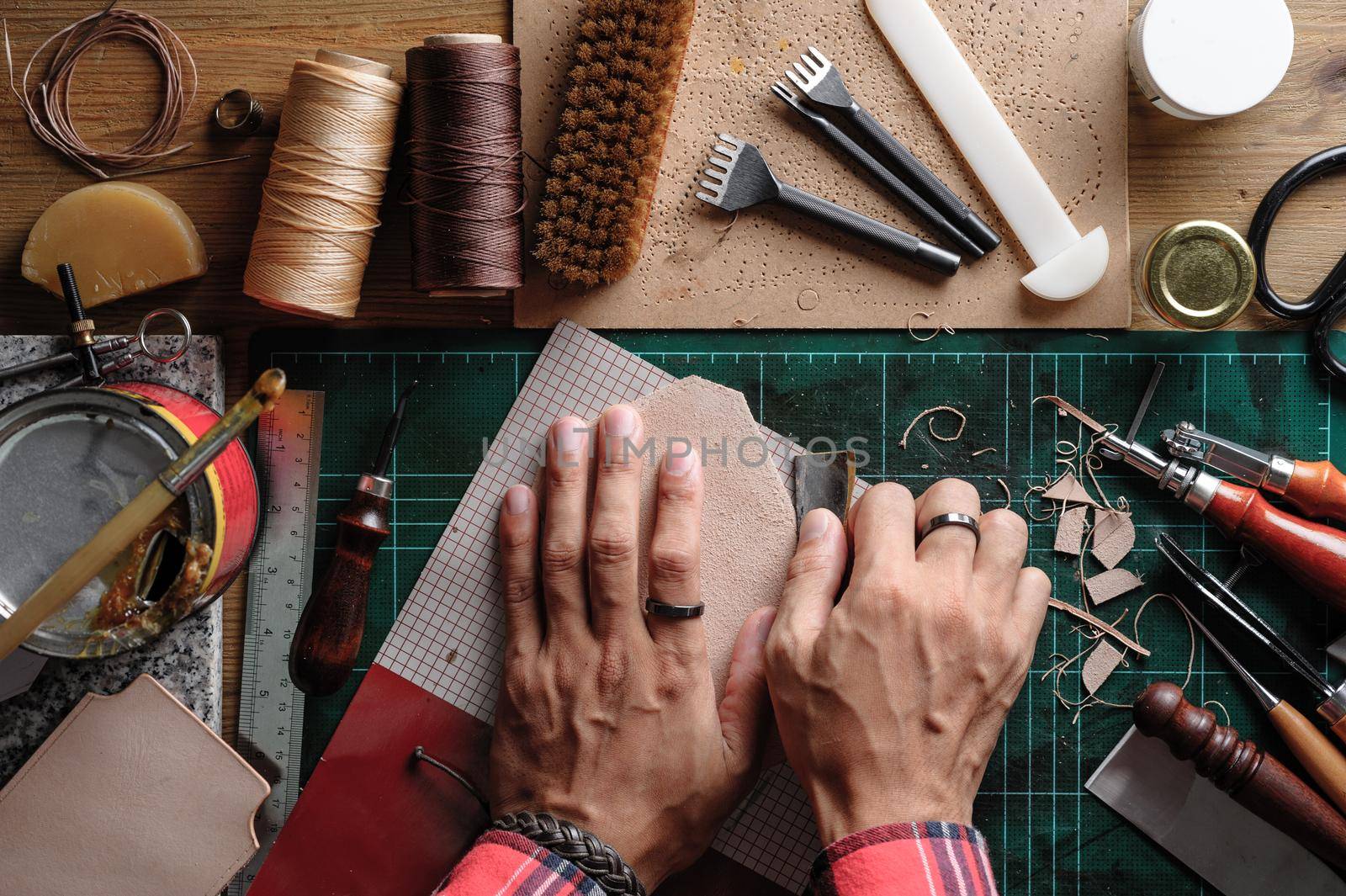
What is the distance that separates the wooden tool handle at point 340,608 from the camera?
1128 mm

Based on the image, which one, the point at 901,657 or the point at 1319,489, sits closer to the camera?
the point at 901,657

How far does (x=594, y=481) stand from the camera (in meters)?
1.17

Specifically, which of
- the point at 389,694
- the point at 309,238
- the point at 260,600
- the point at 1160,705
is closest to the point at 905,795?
the point at 1160,705

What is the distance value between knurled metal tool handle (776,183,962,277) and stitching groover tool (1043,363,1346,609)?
359mm

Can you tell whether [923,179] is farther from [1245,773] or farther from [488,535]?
[1245,773]

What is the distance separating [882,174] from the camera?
1174 millimetres

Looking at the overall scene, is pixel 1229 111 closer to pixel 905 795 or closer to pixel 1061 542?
pixel 1061 542

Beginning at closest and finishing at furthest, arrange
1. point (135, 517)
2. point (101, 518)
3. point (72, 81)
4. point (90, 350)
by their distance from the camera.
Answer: point (135, 517), point (101, 518), point (90, 350), point (72, 81)

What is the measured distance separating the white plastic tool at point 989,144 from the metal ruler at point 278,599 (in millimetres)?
974

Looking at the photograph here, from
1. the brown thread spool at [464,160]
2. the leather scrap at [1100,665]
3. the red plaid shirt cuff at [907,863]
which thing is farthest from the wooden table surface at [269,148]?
the red plaid shirt cuff at [907,863]

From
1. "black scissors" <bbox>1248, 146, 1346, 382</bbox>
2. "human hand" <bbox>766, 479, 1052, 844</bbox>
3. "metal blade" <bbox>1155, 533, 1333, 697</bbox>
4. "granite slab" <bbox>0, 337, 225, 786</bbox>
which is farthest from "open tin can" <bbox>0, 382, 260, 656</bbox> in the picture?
"black scissors" <bbox>1248, 146, 1346, 382</bbox>

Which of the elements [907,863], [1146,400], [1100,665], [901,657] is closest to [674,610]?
[901,657]

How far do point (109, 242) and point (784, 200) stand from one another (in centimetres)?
94

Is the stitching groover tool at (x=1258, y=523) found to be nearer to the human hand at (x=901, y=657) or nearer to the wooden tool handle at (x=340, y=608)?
the human hand at (x=901, y=657)
